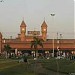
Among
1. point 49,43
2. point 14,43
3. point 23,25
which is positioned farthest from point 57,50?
point 23,25

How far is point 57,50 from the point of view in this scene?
474ft

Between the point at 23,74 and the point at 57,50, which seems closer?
the point at 23,74

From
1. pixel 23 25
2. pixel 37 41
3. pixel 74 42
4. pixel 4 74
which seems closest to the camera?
pixel 4 74

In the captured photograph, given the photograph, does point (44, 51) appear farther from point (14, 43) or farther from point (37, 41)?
point (37, 41)

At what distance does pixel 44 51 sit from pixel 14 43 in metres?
14.1

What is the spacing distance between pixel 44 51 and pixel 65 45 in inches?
398

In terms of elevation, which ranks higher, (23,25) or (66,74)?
(23,25)

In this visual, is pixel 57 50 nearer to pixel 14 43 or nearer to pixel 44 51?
pixel 44 51

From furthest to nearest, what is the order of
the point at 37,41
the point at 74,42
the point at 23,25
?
the point at 23,25, the point at 74,42, the point at 37,41

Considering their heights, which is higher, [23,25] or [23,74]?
[23,25]

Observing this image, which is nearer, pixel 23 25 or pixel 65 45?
pixel 65 45

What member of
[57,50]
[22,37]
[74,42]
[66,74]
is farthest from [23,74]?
[22,37]

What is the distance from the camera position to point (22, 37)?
568ft

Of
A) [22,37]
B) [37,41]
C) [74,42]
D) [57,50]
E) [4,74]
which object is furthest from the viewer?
[22,37]
